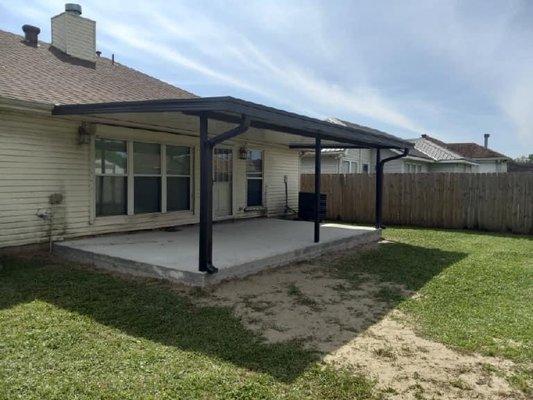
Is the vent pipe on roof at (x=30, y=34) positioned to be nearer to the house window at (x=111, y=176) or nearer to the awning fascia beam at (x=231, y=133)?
the house window at (x=111, y=176)

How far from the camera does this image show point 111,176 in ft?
27.2

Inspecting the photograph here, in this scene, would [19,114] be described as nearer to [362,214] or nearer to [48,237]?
[48,237]

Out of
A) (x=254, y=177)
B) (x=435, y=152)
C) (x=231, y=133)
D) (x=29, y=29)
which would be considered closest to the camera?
(x=231, y=133)

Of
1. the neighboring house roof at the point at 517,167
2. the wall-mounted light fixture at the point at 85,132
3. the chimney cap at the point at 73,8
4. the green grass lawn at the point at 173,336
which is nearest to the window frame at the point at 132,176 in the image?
the wall-mounted light fixture at the point at 85,132

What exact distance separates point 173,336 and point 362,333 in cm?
180

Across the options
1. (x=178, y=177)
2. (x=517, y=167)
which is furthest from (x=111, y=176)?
(x=517, y=167)

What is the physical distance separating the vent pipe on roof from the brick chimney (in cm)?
56

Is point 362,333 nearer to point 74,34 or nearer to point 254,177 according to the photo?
point 254,177

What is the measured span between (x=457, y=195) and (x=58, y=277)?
35.8 feet

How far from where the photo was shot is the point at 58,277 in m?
5.82

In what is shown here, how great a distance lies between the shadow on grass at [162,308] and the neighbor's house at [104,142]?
39.6 inches

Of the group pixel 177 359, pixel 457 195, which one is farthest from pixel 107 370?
pixel 457 195

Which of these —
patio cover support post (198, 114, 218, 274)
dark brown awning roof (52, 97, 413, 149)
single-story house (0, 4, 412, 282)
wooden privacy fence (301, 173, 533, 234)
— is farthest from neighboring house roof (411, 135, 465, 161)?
patio cover support post (198, 114, 218, 274)

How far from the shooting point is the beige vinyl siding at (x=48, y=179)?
265 inches
